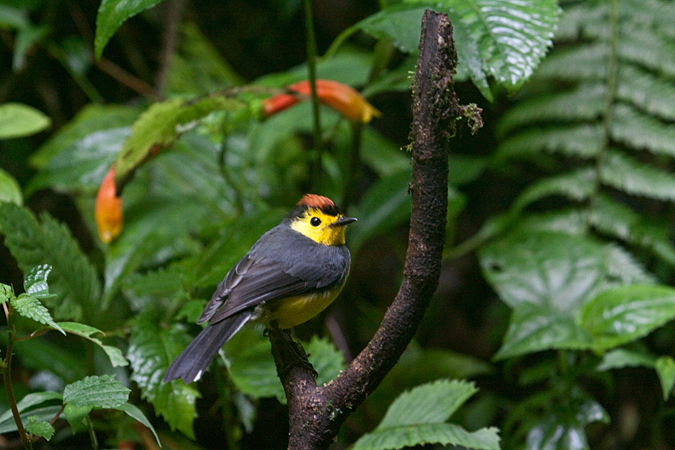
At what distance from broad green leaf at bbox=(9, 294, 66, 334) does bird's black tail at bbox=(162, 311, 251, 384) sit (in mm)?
245

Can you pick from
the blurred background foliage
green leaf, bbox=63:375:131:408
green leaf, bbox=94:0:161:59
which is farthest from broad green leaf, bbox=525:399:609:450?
green leaf, bbox=94:0:161:59

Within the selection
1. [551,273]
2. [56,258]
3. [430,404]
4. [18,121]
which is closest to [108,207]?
[56,258]

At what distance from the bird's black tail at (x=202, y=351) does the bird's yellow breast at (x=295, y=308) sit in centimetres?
11

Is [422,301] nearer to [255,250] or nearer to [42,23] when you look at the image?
[255,250]

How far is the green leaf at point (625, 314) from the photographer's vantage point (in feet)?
6.55

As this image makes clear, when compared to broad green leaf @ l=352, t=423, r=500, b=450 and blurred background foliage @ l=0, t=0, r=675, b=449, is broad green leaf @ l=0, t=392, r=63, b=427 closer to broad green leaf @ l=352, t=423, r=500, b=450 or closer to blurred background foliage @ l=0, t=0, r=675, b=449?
blurred background foliage @ l=0, t=0, r=675, b=449

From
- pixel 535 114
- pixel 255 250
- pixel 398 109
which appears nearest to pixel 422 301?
pixel 255 250

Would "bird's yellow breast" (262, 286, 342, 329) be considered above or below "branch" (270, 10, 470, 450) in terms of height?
below

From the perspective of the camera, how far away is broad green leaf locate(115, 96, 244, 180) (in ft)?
5.95

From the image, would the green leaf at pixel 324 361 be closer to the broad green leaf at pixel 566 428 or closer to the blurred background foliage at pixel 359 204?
the blurred background foliage at pixel 359 204

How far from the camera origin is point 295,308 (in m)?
1.50

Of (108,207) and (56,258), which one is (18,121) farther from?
(56,258)

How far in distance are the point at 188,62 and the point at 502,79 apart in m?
2.43

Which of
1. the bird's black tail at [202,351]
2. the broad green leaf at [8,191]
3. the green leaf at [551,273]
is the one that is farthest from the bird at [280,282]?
the broad green leaf at [8,191]
